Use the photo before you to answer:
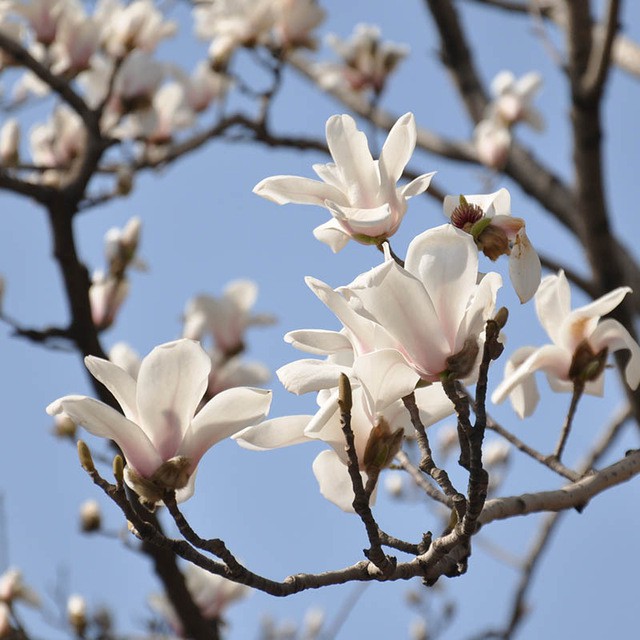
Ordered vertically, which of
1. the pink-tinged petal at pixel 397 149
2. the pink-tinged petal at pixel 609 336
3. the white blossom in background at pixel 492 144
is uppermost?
the pink-tinged petal at pixel 397 149

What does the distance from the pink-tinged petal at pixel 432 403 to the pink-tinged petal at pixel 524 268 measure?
14cm

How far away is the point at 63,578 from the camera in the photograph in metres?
2.75

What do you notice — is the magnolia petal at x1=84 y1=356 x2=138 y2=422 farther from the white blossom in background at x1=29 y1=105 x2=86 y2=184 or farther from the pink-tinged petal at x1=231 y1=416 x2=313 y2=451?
the white blossom in background at x1=29 y1=105 x2=86 y2=184

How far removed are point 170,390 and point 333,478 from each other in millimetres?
207

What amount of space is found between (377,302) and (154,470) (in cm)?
26

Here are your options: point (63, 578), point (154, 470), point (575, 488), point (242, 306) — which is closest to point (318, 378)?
point (154, 470)

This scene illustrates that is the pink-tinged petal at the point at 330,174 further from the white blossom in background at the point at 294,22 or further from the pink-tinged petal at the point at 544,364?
the white blossom in background at the point at 294,22

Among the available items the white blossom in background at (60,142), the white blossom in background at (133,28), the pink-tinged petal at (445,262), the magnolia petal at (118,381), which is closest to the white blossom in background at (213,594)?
the white blossom in background at (60,142)

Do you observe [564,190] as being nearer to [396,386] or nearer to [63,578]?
[63,578]

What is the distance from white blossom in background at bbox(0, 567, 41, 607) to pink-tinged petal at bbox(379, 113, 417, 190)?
1860mm

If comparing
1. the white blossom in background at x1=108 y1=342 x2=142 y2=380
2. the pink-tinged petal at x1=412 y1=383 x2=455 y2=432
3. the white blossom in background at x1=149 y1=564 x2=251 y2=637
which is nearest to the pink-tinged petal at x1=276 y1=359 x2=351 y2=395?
the pink-tinged petal at x1=412 y1=383 x2=455 y2=432

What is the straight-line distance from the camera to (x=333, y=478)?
96 cm

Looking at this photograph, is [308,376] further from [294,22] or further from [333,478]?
[294,22]

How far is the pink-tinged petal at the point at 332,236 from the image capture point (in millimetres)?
954
